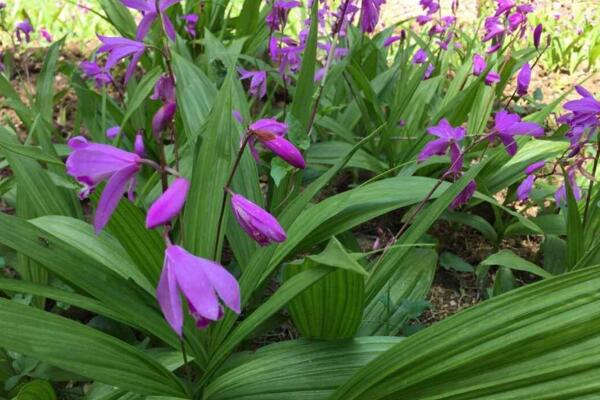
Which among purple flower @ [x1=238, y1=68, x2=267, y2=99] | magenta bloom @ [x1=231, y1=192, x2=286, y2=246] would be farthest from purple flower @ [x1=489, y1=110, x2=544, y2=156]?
purple flower @ [x1=238, y1=68, x2=267, y2=99]

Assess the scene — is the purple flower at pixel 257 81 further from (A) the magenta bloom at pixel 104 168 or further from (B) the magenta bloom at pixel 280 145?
(A) the magenta bloom at pixel 104 168

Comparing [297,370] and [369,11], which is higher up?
[369,11]

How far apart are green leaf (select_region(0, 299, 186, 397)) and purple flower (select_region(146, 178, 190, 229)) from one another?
0.29 meters

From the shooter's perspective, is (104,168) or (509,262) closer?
(104,168)

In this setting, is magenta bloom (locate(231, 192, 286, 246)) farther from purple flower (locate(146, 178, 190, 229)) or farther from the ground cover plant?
purple flower (locate(146, 178, 190, 229))

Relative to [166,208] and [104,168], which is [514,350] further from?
[104,168]

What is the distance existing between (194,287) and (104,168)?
0.24 m

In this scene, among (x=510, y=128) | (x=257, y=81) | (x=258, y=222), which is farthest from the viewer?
(x=257, y=81)

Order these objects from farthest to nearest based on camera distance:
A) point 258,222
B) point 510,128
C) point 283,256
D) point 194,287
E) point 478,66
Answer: point 478,66
point 510,128
point 283,256
point 258,222
point 194,287

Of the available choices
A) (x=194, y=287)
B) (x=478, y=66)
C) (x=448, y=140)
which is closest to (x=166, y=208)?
(x=194, y=287)

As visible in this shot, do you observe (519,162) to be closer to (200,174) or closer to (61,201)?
(200,174)

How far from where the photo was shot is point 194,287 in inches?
30.6

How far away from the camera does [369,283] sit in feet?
4.15

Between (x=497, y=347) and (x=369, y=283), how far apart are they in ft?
1.37
